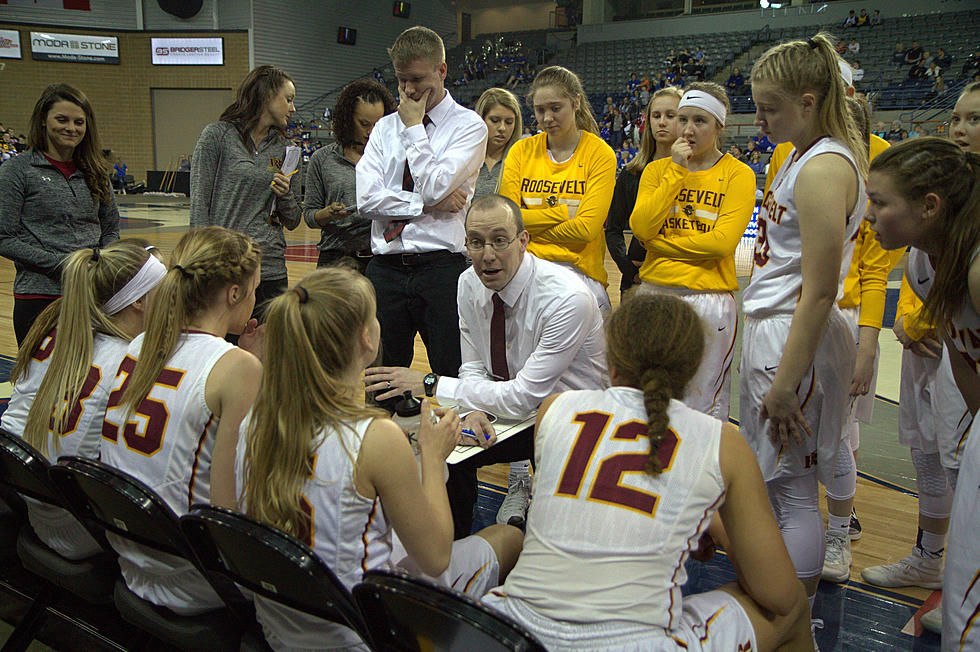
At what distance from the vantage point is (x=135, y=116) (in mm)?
22938

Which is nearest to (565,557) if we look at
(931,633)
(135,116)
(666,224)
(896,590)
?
(931,633)

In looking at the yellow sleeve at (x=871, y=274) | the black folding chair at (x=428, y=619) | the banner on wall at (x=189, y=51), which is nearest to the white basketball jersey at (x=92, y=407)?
the black folding chair at (x=428, y=619)

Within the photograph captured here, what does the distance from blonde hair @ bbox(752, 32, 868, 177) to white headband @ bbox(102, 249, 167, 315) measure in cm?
178

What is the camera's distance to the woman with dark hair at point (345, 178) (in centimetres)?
364

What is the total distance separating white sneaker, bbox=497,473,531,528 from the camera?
300 centimetres

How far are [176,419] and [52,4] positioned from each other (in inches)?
980

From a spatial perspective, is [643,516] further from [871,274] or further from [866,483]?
[866,483]

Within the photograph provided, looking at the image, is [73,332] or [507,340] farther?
[507,340]

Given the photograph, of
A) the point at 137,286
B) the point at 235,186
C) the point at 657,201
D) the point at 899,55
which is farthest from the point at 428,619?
the point at 899,55

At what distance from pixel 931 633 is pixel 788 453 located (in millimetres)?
876

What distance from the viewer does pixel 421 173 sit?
118 inches

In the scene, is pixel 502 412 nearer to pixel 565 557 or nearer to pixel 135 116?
pixel 565 557

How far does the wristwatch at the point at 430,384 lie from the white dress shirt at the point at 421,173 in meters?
0.77

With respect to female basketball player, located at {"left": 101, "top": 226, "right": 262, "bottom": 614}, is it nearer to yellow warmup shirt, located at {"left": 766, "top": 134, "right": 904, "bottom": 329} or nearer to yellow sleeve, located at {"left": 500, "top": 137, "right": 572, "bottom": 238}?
yellow sleeve, located at {"left": 500, "top": 137, "right": 572, "bottom": 238}
